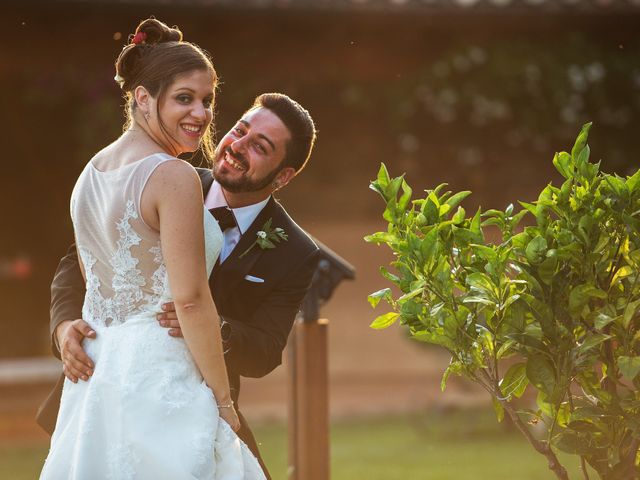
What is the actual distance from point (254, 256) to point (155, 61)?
76 cm

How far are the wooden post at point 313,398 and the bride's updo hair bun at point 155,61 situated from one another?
6.79 ft

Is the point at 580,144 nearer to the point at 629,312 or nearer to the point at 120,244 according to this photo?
the point at 629,312

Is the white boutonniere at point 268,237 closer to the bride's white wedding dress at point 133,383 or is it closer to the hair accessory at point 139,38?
the bride's white wedding dress at point 133,383

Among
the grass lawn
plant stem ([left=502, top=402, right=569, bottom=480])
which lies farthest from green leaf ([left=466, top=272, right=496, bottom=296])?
the grass lawn

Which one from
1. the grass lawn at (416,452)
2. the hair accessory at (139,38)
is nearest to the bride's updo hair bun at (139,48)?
the hair accessory at (139,38)

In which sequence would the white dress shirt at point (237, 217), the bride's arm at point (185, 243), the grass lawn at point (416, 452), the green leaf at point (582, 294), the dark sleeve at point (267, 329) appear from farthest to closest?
1. the grass lawn at point (416, 452)
2. the white dress shirt at point (237, 217)
3. the dark sleeve at point (267, 329)
4. the green leaf at point (582, 294)
5. the bride's arm at point (185, 243)

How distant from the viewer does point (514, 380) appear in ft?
10.5

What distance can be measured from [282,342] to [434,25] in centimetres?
778

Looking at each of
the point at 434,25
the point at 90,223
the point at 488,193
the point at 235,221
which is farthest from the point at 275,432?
the point at 90,223

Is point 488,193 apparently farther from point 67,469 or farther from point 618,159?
point 67,469

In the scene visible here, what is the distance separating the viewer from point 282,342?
11.1 feet

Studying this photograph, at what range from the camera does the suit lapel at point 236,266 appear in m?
3.42

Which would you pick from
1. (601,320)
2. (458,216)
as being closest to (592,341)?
(601,320)

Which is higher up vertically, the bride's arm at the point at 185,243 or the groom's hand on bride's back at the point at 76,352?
the bride's arm at the point at 185,243
